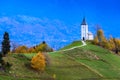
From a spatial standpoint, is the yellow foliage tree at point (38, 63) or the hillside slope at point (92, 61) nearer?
the yellow foliage tree at point (38, 63)

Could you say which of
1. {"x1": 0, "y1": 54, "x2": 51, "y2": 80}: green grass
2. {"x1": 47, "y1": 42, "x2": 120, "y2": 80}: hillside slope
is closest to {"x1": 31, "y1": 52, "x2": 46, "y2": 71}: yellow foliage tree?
{"x1": 0, "y1": 54, "x2": 51, "y2": 80}: green grass

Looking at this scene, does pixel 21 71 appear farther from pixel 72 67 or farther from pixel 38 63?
pixel 72 67

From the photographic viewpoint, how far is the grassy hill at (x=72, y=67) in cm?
13493

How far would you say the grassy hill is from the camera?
443 ft

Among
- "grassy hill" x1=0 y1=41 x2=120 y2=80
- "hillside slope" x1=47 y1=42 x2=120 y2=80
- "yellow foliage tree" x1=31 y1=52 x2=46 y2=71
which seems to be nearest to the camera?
"grassy hill" x1=0 y1=41 x2=120 y2=80

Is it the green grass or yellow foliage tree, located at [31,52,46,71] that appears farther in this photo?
yellow foliage tree, located at [31,52,46,71]

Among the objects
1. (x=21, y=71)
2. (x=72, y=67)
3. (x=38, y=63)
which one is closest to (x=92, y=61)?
(x=72, y=67)

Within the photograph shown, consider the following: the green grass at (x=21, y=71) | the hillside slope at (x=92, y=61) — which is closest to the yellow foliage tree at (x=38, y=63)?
the green grass at (x=21, y=71)

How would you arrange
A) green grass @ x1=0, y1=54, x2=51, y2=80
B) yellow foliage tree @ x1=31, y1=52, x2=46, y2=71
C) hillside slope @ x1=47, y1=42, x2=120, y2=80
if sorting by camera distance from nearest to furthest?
green grass @ x1=0, y1=54, x2=51, y2=80 < yellow foliage tree @ x1=31, y1=52, x2=46, y2=71 < hillside slope @ x1=47, y1=42, x2=120, y2=80

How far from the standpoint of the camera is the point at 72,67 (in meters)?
154

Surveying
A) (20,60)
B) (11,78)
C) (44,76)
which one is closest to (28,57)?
(20,60)

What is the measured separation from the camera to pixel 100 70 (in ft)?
525

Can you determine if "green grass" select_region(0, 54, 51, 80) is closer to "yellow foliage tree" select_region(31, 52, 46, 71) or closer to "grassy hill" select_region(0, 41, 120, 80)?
"grassy hill" select_region(0, 41, 120, 80)

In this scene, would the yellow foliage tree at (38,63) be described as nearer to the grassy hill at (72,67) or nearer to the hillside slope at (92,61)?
the grassy hill at (72,67)
